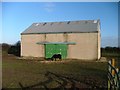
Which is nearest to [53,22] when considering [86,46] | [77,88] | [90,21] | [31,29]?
[31,29]

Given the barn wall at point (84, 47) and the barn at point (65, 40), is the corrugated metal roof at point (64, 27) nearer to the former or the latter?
the barn at point (65, 40)

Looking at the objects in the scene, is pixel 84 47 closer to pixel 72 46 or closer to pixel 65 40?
→ pixel 72 46

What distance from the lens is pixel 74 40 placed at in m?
30.9

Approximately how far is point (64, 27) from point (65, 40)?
3285mm

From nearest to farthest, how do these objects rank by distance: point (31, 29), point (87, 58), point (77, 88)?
point (77, 88) < point (87, 58) < point (31, 29)

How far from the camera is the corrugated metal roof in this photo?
3170 centimetres

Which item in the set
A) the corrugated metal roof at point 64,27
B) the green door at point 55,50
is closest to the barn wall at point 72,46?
the green door at point 55,50

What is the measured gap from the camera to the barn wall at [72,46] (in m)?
29.6

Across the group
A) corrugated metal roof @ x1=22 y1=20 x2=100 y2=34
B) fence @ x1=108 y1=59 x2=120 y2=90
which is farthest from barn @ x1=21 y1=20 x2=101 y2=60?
fence @ x1=108 y1=59 x2=120 y2=90

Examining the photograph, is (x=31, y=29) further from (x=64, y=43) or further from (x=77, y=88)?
(x=77, y=88)

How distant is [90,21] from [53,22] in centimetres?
636

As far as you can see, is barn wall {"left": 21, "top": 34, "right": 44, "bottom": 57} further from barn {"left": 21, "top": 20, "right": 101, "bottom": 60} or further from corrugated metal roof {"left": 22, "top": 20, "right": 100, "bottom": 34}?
corrugated metal roof {"left": 22, "top": 20, "right": 100, "bottom": 34}

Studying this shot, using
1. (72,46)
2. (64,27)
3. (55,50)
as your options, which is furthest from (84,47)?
(64,27)

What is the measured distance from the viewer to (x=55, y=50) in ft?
102
